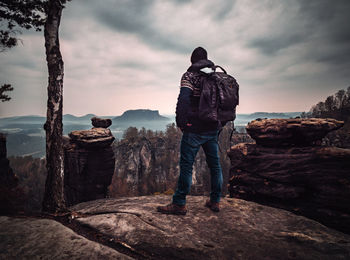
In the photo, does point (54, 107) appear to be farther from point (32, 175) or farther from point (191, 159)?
point (32, 175)

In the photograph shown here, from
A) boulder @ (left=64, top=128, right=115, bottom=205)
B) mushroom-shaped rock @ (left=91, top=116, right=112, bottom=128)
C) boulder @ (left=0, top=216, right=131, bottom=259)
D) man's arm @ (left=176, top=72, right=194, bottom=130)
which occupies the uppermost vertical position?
man's arm @ (left=176, top=72, right=194, bottom=130)

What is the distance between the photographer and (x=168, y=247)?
2.87 meters

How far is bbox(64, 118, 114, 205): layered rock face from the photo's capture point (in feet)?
62.5

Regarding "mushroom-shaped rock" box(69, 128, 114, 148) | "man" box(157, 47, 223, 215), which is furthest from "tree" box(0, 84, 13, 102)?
"man" box(157, 47, 223, 215)

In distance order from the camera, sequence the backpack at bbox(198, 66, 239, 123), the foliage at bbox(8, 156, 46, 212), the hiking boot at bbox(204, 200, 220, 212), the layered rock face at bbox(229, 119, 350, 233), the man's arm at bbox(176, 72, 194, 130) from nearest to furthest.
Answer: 1. the man's arm at bbox(176, 72, 194, 130)
2. the backpack at bbox(198, 66, 239, 123)
3. the hiking boot at bbox(204, 200, 220, 212)
4. the layered rock face at bbox(229, 119, 350, 233)
5. the foliage at bbox(8, 156, 46, 212)

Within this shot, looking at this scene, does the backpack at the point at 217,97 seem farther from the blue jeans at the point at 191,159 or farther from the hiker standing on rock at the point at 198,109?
the blue jeans at the point at 191,159

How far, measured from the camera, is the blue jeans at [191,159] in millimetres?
4027

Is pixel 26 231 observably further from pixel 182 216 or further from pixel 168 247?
pixel 182 216

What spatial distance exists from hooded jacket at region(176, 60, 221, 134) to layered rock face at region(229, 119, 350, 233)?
4.59 m

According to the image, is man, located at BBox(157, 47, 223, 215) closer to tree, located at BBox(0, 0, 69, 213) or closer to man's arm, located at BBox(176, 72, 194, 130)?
man's arm, located at BBox(176, 72, 194, 130)

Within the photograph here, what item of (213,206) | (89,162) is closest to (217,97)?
(213,206)

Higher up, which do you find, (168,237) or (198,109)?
(198,109)

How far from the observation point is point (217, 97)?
3996 mm

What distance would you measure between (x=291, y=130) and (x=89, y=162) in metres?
20.1
